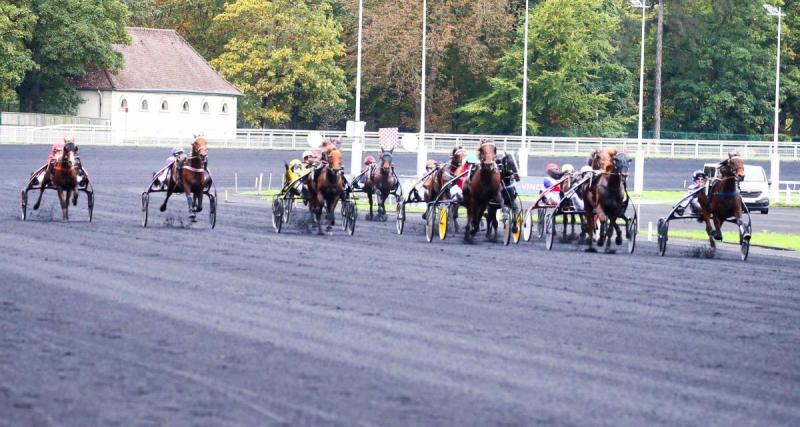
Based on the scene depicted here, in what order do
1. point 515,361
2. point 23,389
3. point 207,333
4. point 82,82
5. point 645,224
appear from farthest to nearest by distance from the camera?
point 82,82
point 645,224
point 207,333
point 515,361
point 23,389

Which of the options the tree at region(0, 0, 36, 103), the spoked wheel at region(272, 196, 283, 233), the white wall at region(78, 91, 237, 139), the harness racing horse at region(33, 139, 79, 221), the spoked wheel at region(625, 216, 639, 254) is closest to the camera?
the spoked wheel at region(625, 216, 639, 254)

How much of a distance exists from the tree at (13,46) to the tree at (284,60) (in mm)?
14916

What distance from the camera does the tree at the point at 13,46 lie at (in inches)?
3048

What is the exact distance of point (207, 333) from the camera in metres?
13.6

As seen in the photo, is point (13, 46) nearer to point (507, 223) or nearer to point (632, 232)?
point (507, 223)

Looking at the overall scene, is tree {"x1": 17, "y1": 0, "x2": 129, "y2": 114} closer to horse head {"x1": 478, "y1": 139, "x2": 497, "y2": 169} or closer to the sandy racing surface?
horse head {"x1": 478, "y1": 139, "x2": 497, "y2": 169}

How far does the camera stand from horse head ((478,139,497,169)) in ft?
85.7

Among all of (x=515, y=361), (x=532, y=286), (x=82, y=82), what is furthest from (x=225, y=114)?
(x=515, y=361)

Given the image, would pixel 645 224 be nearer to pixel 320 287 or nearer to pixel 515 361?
pixel 320 287

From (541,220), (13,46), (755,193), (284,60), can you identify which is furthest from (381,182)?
(284,60)

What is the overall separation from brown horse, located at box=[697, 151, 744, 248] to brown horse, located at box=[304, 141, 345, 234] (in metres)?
5.89

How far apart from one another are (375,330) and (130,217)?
788 inches

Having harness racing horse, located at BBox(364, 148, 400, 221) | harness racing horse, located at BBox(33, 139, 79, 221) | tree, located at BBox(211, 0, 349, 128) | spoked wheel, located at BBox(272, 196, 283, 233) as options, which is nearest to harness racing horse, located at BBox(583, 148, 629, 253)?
spoked wheel, located at BBox(272, 196, 283, 233)

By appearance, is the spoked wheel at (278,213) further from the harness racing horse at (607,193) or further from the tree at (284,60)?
the tree at (284,60)
